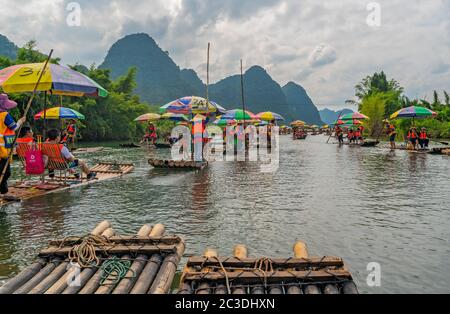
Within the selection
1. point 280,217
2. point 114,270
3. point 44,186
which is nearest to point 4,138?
point 44,186

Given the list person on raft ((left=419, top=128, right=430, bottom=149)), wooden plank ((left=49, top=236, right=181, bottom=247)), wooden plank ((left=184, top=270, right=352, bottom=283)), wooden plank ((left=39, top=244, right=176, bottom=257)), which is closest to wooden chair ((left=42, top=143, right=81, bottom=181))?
wooden plank ((left=49, top=236, right=181, bottom=247))

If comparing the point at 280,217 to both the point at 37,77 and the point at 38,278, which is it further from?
the point at 37,77

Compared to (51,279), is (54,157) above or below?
above

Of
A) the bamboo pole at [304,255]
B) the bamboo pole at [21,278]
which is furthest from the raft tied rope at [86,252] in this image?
the bamboo pole at [304,255]

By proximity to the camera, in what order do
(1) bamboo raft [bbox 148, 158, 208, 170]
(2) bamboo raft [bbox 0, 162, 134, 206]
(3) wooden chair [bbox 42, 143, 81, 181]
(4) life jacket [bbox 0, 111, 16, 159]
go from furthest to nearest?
(1) bamboo raft [bbox 148, 158, 208, 170] → (3) wooden chair [bbox 42, 143, 81, 181] → (2) bamboo raft [bbox 0, 162, 134, 206] → (4) life jacket [bbox 0, 111, 16, 159]

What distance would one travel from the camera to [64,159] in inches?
377

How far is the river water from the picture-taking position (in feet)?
17.3

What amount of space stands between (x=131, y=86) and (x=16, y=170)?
135 feet

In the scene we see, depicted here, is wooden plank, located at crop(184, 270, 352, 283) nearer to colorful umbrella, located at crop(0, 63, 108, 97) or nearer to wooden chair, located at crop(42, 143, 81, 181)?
wooden chair, located at crop(42, 143, 81, 181)

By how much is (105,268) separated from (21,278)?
0.83 m

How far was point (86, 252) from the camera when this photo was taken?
174 inches

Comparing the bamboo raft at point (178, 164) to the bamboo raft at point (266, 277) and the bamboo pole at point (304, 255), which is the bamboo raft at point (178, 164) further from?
the bamboo raft at point (266, 277)
